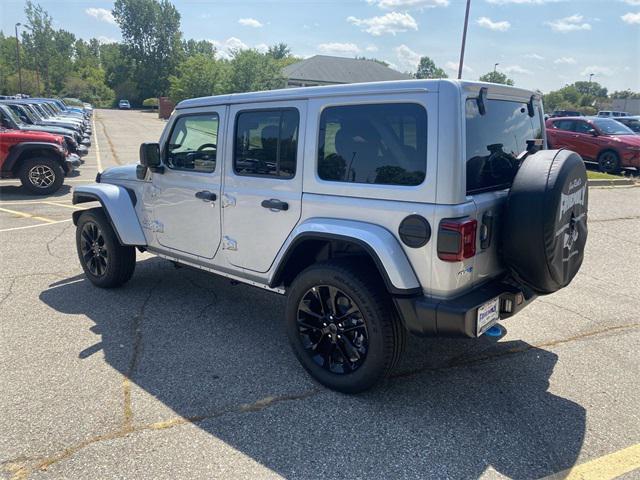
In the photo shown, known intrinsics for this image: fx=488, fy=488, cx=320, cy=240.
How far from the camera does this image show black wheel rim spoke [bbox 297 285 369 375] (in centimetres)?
312

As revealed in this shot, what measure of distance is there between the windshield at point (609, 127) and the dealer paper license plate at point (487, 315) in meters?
14.7

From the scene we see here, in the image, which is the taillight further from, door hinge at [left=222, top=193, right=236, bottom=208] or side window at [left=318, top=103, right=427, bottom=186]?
door hinge at [left=222, top=193, right=236, bottom=208]

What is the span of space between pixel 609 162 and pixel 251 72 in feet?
111

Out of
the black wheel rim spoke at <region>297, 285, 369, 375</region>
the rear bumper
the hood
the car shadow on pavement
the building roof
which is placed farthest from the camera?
the building roof

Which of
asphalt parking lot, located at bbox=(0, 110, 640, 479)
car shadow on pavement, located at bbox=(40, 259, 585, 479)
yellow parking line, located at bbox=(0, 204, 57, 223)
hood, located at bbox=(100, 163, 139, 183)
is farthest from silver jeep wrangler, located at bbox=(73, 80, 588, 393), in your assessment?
yellow parking line, located at bbox=(0, 204, 57, 223)

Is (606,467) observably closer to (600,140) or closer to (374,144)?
(374,144)

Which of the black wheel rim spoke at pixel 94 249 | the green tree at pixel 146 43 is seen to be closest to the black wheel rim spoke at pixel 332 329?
the black wheel rim spoke at pixel 94 249

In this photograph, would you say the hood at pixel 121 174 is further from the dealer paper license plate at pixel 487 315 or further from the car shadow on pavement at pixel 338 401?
the dealer paper license plate at pixel 487 315

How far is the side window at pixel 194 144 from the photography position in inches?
157

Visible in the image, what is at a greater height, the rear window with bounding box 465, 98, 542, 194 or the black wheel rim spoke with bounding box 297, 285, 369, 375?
the rear window with bounding box 465, 98, 542, 194

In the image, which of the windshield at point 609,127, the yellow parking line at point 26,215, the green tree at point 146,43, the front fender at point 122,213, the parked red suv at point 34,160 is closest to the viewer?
the front fender at point 122,213

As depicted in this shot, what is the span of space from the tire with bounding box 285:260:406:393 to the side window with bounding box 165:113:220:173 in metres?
1.42

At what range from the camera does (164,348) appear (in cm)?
377

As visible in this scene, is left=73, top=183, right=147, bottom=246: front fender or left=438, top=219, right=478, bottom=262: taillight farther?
left=73, top=183, right=147, bottom=246: front fender
